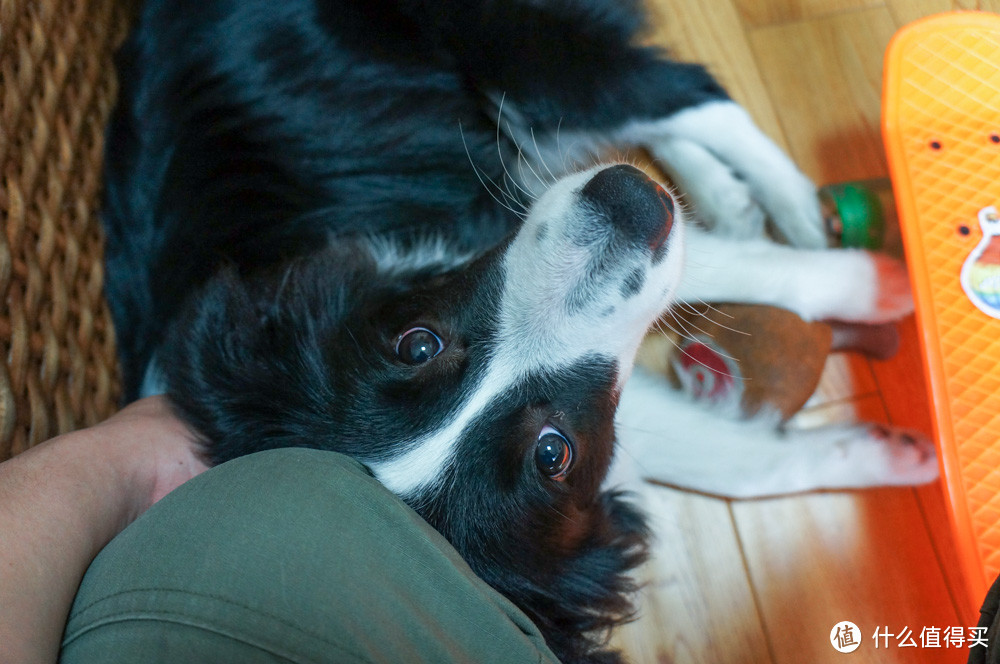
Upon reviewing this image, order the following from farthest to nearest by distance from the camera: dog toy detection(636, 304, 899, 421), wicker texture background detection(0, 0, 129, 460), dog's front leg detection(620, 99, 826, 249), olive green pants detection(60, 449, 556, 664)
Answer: dog's front leg detection(620, 99, 826, 249), dog toy detection(636, 304, 899, 421), wicker texture background detection(0, 0, 129, 460), olive green pants detection(60, 449, 556, 664)

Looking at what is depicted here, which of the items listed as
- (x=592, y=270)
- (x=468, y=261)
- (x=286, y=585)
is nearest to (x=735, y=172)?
(x=468, y=261)

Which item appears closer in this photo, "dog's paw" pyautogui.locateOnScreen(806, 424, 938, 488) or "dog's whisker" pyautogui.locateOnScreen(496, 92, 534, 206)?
"dog's paw" pyautogui.locateOnScreen(806, 424, 938, 488)

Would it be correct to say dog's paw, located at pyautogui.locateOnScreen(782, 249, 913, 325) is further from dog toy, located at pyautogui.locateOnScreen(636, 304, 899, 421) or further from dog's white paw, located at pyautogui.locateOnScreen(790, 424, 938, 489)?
dog's white paw, located at pyautogui.locateOnScreen(790, 424, 938, 489)

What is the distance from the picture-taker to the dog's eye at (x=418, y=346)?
94 centimetres

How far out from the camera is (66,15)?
48.3 inches

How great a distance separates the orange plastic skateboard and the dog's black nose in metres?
0.52

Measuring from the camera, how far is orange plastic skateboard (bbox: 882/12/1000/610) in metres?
1.06

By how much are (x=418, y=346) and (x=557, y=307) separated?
7.5 inches

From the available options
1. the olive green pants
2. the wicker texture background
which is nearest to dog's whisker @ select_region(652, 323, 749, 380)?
the olive green pants

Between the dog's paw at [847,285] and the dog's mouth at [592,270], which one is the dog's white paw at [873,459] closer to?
the dog's paw at [847,285]

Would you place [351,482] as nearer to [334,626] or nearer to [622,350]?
[334,626]

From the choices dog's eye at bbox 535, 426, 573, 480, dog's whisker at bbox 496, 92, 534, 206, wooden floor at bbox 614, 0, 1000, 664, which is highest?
dog's whisker at bbox 496, 92, 534, 206

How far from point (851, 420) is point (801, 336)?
24 cm

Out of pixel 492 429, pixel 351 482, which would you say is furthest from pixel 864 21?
pixel 351 482
